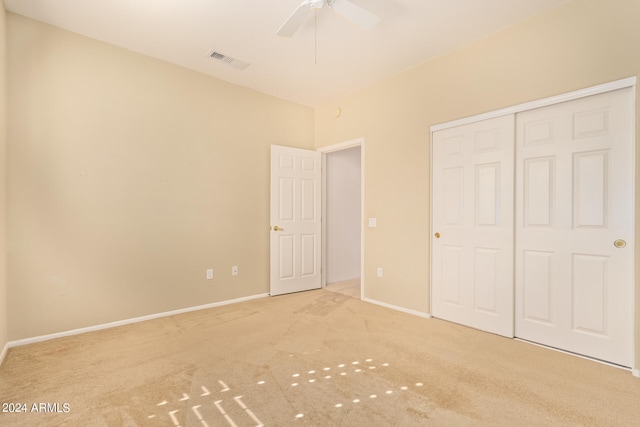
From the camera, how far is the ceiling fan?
221 centimetres

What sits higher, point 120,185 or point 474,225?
point 120,185

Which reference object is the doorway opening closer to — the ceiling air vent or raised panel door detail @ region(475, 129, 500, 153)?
the ceiling air vent

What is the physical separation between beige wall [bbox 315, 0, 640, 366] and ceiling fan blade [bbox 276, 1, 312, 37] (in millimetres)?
1759

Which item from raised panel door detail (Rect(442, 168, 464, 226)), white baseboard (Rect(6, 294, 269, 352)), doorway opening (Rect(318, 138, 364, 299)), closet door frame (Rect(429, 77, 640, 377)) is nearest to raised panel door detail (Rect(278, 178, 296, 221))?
doorway opening (Rect(318, 138, 364, 299))

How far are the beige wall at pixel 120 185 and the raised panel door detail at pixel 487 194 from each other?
8.90 feet

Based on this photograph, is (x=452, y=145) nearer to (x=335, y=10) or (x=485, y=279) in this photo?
(x=485, y=279)

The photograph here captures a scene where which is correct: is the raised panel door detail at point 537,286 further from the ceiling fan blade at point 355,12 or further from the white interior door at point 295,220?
the white interior door at point 295,220

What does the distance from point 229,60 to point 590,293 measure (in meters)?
4.07

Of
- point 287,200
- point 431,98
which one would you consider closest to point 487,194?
point 431,98

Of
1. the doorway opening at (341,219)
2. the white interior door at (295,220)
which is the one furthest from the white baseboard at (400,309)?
the white interior door at (295,220)

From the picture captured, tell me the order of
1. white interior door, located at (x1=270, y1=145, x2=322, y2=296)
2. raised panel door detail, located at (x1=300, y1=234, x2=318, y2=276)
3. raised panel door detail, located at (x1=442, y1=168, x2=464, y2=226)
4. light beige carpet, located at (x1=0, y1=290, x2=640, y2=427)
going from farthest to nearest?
1. raised panel door detail, located at (x1=300, y1=234, x2=318, y2=276)
2. white interior door, located at (x1=270, y1=145, x2=322, y2=296)
3. raised panel door detail, located at (x1=442, y1=168, x2=464, y2=226)
4. light beige carpet, located at (x1=0, y1=290, x2=640, y2=427)

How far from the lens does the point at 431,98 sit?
11.1 ft

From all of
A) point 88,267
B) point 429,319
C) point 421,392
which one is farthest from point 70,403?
point 429,319

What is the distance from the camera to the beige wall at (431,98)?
2.35 m
